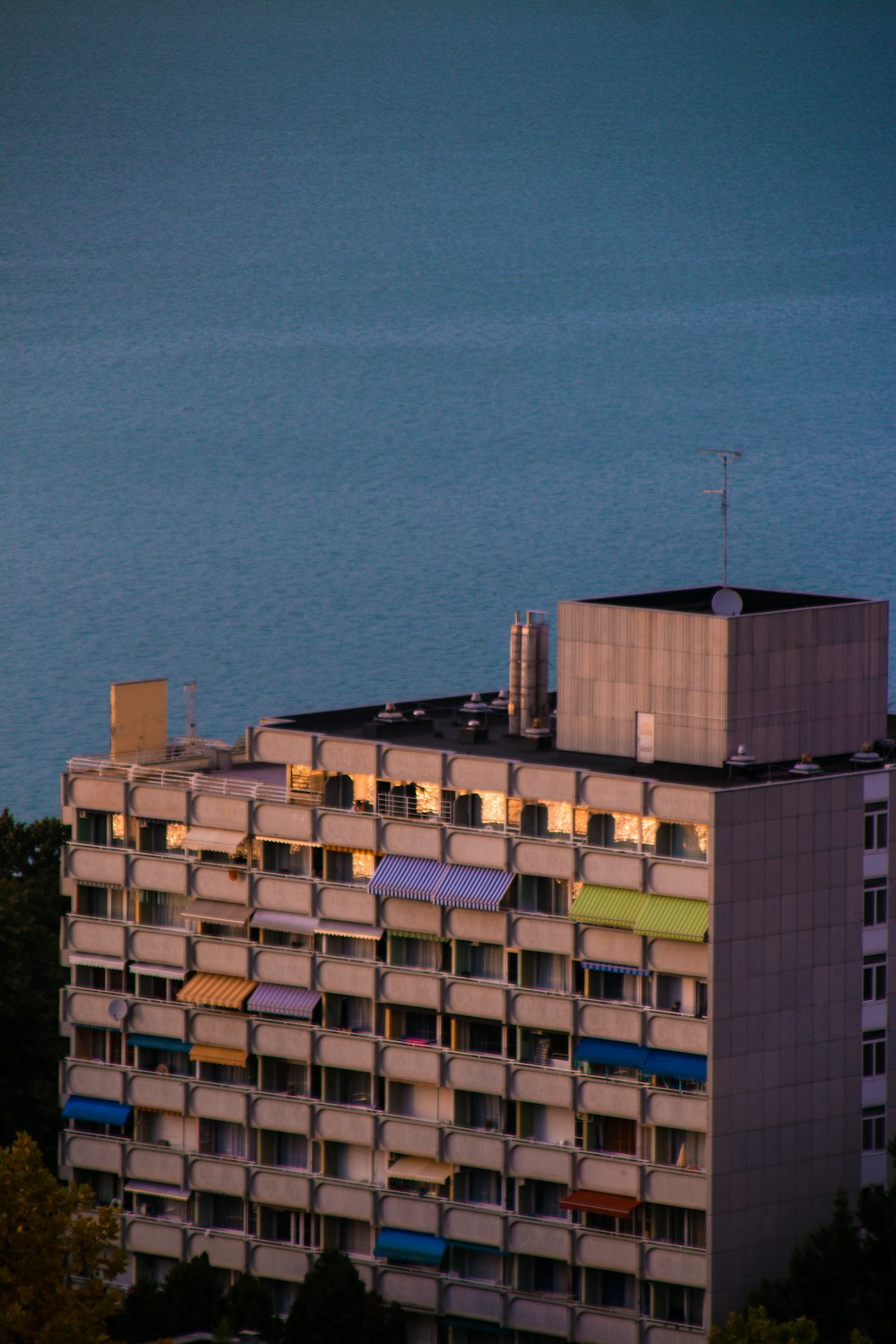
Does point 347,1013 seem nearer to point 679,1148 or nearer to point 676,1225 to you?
point 679,1148

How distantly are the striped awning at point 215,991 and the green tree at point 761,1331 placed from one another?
69.6 ft

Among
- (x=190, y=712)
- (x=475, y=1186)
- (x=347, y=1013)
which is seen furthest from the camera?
(x=190, y=712)

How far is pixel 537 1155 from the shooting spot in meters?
Answer: 73.4

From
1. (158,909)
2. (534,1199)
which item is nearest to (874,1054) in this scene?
(534,1199)

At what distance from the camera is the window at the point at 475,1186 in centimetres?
7538

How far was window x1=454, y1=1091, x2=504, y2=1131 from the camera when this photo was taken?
75188mm

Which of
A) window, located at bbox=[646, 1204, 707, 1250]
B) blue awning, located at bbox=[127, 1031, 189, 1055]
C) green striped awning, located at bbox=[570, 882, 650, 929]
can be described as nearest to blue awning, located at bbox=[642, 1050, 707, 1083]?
green striped awning, located at bbox=[570, 882, 650, 929]

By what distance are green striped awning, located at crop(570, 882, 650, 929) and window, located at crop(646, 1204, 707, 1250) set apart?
25.9ft

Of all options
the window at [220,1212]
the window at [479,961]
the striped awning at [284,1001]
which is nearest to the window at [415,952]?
the window at [479,961]

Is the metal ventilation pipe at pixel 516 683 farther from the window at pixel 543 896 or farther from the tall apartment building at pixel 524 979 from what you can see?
the window at pixel 543 896

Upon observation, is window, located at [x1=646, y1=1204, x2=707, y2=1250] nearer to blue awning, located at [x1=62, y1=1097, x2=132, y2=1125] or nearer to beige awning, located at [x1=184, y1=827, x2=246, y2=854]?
beige awning, located at [x1=184, y1=827, x2=246, y2=854]

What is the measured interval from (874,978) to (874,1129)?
14.1 feet

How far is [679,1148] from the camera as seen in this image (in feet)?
233

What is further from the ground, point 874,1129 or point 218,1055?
point 218,1055
